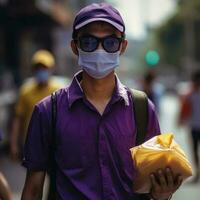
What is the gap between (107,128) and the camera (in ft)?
11.9

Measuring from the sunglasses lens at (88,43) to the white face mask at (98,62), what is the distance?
0.02 meters

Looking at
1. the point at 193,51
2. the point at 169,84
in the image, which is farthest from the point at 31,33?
the point at 169,84

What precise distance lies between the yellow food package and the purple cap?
0.58 m

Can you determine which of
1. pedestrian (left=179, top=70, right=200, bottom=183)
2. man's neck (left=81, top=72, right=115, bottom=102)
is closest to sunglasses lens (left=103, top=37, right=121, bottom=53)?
man's neck (left=81, top=72, right=115, bottom=102)

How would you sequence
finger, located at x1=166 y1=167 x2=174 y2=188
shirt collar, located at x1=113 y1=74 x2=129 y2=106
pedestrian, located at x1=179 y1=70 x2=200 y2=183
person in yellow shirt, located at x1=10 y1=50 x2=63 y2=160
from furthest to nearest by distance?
1. pedestrian, located at x1=179 y1=70 x2=200 y2=183
2. person in yellow shirt, located at x1=10 y1=50 x2=63 y2=160
3. shirt collar, located at x1=113 y1=74 x2=129 y2=106
4. finger, located at x1=166 y1=167 x2=174 y2=188

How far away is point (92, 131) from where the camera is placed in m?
3.64

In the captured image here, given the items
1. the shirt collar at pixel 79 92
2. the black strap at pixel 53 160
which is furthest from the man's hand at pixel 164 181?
the black strap at pixel 53 160

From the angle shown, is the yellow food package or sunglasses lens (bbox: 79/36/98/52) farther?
sunglasses lens (bbox: 79/36/98/52)

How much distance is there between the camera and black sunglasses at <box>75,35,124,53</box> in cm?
367

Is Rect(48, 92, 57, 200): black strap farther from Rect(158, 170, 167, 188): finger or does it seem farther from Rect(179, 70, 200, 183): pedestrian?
Rect(179, 70, 200, 183): pedestrian

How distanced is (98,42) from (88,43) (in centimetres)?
5

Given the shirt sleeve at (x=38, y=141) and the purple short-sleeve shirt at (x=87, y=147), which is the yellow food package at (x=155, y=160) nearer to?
the purple short-sleeve shirt at (x=87, y=147)

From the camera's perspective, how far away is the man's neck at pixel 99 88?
147 inches

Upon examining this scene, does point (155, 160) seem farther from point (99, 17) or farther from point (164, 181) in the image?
point (99, 17)
